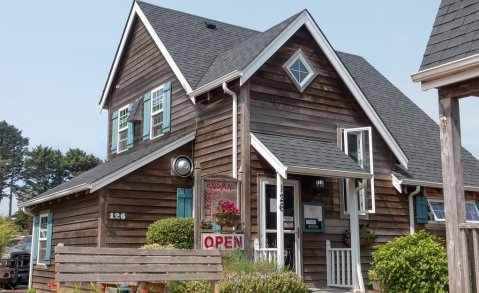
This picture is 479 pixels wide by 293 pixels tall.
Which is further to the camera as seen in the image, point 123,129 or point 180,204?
point 123,129

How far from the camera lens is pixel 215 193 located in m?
12.7

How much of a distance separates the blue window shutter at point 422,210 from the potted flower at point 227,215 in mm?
6268

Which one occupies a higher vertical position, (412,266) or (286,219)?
(286,219)

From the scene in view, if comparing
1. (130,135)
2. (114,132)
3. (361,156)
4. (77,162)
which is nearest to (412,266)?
(361,156)

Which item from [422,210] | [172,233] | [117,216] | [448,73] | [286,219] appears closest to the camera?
[448,73]

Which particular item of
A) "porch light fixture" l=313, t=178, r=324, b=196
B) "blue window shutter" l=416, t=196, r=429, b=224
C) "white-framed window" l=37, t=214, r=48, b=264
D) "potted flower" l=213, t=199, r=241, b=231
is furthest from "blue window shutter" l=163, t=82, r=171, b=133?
"blue window shutter" l=416, t=196, r=429, b=224

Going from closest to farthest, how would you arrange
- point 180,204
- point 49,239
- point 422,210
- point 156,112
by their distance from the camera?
point 180,204, point 422,210, point 49,239, point 156,112

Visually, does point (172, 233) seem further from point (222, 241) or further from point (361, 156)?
point (361, 156)

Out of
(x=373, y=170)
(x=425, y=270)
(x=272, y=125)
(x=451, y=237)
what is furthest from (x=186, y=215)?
(x=451, y=237)

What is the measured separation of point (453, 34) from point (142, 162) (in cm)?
894

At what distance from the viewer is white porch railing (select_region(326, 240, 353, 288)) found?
13859mm

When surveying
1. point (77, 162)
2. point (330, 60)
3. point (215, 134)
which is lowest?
point (215, 134)

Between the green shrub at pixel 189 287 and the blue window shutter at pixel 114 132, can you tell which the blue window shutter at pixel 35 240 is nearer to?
the blue window shutter at pixel 114 132

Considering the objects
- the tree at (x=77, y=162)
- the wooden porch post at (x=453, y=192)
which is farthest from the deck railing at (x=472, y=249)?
the tree at (x=77, y=162)
